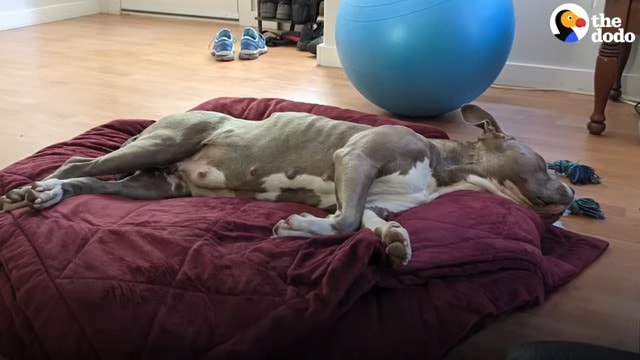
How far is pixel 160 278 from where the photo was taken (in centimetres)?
171

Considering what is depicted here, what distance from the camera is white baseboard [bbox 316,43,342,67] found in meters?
4.88

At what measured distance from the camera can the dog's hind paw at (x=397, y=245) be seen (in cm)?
167

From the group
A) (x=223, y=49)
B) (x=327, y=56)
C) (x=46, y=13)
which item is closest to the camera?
(x=327, y=56)

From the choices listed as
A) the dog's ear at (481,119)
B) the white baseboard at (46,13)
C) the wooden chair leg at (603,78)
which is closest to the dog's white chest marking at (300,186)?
the dog's ear at (481,119)

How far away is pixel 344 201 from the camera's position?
6.44ft

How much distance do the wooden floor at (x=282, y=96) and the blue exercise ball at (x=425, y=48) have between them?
219mm

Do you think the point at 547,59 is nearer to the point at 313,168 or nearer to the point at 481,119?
the point at 481,119

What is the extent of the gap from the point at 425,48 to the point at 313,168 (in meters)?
1.35

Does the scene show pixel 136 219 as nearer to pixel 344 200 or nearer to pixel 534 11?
pixel 344 200

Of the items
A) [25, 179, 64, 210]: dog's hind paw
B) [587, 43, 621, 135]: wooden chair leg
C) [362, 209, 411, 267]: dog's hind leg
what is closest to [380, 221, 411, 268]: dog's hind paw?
[362, 209, 411, 267]: dog's hind leg

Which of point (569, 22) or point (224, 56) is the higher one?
point (569, 22)

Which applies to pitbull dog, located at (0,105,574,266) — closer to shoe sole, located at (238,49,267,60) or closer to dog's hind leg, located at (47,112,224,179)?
dog's hind leg, located at (47,112,224,179)

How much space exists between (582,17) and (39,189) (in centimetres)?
340

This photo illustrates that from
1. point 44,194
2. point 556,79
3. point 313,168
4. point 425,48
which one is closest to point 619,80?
point 556,79
